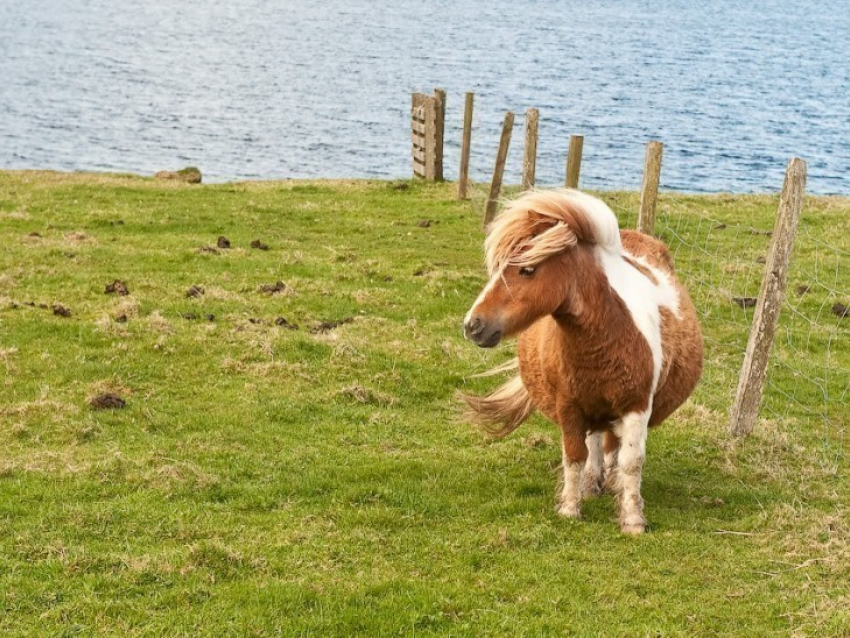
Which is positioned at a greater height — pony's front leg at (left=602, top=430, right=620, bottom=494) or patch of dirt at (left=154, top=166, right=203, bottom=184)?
pony's front leg at (left=602, top=430, right=620, bottom=494)

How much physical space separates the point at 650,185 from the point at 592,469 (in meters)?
4.39

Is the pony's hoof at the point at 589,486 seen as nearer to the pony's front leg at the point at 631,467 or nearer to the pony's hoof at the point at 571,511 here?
the pony's hoof at the point at 571,511

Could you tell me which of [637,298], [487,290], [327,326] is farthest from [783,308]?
[487,290]

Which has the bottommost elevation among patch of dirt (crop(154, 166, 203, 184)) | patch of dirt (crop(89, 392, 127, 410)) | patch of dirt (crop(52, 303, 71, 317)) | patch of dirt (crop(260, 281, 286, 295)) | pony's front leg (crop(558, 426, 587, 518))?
patch of dirt (crop(154, 166, 203, 184))

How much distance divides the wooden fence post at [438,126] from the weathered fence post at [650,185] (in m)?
13.0

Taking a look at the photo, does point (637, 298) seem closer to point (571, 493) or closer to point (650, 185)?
point (571, 493)

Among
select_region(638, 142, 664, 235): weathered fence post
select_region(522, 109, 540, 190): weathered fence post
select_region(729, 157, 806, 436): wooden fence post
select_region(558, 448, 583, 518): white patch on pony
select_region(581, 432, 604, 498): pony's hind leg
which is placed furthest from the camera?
select_region(522, 109, 540, 190): weathered fence post

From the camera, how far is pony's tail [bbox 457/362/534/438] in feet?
30.1

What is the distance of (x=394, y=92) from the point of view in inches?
2050

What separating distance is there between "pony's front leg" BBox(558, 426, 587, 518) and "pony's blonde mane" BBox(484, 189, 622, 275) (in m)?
1.56

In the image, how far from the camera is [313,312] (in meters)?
13.7

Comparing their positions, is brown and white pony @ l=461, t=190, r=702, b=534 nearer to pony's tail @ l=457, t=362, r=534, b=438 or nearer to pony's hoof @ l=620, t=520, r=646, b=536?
pony's hoof @ l=620, t=520, r=646, b=536

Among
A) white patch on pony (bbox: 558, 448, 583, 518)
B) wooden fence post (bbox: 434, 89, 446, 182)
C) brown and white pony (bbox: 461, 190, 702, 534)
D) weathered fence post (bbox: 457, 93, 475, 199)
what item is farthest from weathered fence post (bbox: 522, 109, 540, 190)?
white patch on pony (bbox: 558, 448, 583, 518)

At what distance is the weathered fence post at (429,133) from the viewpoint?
24391 millimetres
